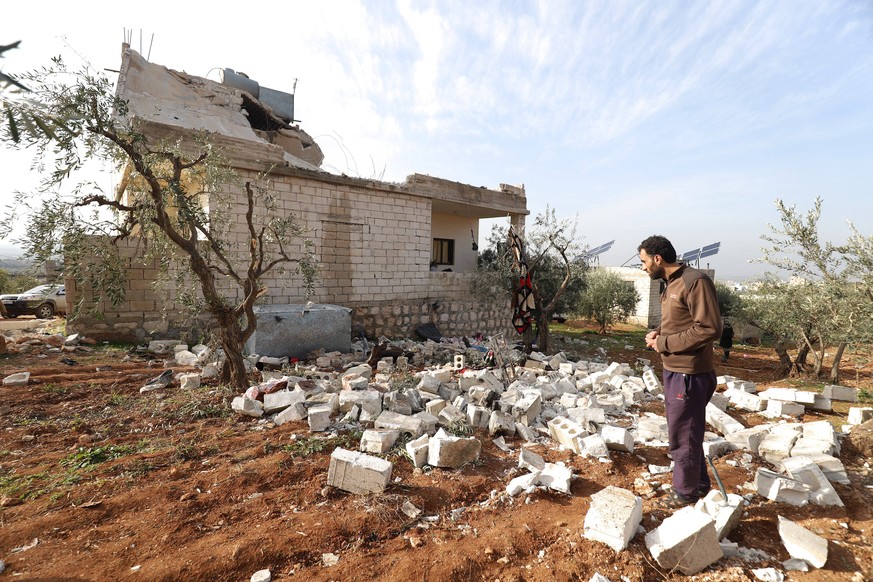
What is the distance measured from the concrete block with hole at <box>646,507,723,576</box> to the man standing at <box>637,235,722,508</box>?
64 cm

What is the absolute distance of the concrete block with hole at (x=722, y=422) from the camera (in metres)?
4.42

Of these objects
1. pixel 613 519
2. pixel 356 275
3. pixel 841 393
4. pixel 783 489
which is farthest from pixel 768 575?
pixel 356 275

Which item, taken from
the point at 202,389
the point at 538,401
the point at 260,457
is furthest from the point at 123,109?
the point at 538,401

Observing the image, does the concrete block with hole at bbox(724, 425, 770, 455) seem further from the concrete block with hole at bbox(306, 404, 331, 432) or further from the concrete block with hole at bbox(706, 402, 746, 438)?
the concrete block with hole at bbox(306, 404, 331, 432)

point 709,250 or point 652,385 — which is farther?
point 709,250

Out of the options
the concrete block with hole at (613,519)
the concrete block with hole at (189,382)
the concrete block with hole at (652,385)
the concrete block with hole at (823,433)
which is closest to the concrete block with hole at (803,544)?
the concrete block with hole at (613,519)

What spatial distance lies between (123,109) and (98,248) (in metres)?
1.79

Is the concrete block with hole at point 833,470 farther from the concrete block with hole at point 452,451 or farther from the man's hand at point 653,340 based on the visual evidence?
the concrete block with hole at point 452,451

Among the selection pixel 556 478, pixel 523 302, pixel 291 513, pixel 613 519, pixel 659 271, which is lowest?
pixel 291 513

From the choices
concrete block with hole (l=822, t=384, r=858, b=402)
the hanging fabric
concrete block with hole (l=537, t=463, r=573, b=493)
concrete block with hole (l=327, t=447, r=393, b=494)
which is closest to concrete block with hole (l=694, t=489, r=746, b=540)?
concrete block with hole (l=537, t=463, r=573, b=493)

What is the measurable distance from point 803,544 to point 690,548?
70 cm

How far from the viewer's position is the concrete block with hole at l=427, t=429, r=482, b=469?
3508 mm

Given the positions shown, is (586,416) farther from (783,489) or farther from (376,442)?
(376,442)

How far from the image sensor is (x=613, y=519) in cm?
248
